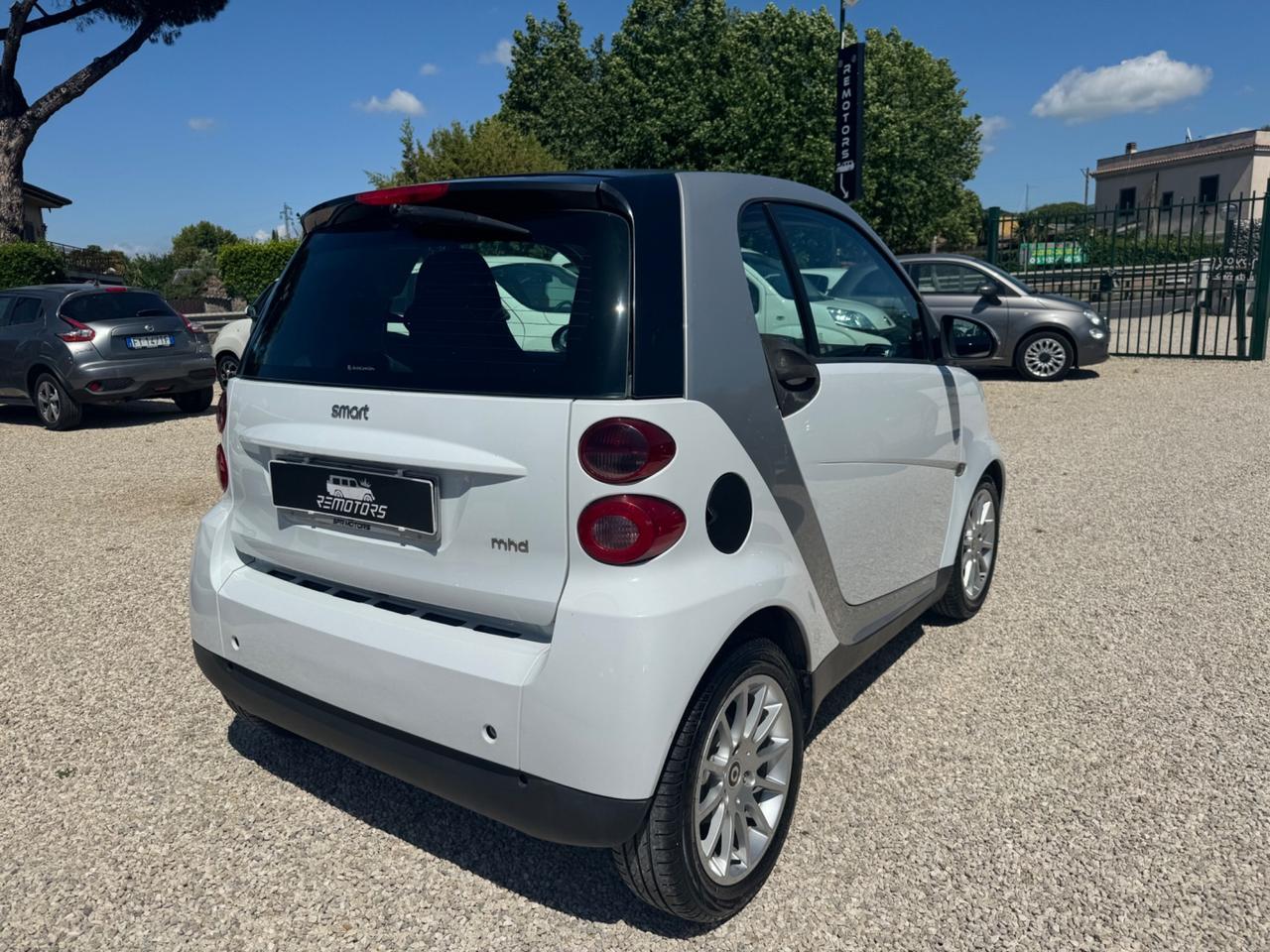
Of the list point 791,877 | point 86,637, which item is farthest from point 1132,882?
point 86,637

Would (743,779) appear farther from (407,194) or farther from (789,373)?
(407,194)

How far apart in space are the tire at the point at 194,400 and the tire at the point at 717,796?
10.6 meters

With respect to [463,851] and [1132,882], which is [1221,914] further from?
[463,851]

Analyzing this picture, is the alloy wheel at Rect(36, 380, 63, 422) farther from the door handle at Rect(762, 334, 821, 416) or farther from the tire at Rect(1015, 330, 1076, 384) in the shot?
the tire at Rect(1015, 330, 1076, 384)

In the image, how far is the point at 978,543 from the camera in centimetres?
436

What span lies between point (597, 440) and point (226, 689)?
4.69 feet

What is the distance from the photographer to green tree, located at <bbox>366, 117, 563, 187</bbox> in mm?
31328

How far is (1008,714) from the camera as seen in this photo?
350 centimetres

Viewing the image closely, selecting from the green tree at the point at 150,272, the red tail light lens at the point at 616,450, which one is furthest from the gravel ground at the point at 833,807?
the green tree at the point at 150,272

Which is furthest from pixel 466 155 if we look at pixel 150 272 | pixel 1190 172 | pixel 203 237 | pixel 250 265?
pixel 203 237

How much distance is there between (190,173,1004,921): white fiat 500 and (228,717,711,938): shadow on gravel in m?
0.27

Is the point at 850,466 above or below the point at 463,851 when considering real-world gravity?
above

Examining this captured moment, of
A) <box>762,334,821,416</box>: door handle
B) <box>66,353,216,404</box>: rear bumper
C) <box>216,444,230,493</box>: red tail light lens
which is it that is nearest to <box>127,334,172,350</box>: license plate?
<box>66,353,216,404</box>: rear bumper

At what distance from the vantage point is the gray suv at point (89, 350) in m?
10.4
